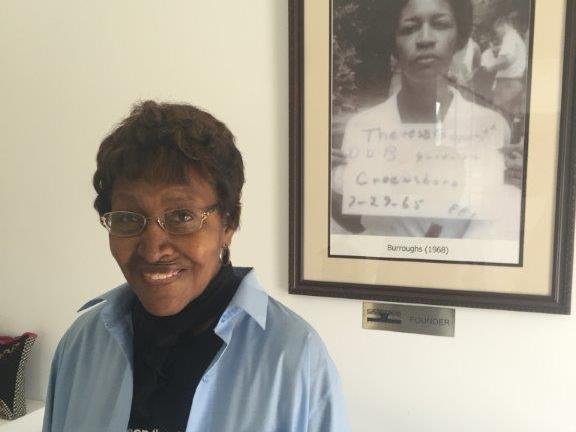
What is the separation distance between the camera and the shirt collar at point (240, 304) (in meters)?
0.85

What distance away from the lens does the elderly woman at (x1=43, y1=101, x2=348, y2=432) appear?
804 mm

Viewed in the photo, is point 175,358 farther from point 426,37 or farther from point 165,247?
point 426,37

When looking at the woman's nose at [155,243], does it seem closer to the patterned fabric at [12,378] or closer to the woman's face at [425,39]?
the woman's face at [425,39]

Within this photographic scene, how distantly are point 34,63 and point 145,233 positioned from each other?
3.72 ft

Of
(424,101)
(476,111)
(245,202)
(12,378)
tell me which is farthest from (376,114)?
(12,378)

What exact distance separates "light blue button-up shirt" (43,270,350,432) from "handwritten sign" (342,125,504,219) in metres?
0.48

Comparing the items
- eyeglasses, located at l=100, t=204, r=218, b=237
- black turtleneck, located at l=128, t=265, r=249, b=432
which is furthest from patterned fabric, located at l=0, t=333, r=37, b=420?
eyeglasses, located at l=100, t=204, r=218, b=237

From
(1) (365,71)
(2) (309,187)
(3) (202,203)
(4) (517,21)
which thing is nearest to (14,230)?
(2) (309,187)

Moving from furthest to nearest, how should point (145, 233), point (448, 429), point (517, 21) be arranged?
point (448, 429) < point (517, 21) < point (145, 233)

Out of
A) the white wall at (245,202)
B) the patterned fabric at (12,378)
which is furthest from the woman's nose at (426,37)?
the patterned fabric at (12,378)

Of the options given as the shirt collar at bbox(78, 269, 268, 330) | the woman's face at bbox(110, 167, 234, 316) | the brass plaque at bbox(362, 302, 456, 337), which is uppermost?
the woman's face at bbox(110, 167, 234, 316)

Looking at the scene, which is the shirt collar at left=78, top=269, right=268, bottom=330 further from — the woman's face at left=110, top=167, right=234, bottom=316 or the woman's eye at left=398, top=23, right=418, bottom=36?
the woman's eye at left=398, top=23, right=418, bottom=36

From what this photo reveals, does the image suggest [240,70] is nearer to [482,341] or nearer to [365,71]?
[365,71]

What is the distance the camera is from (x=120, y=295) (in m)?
0.98
